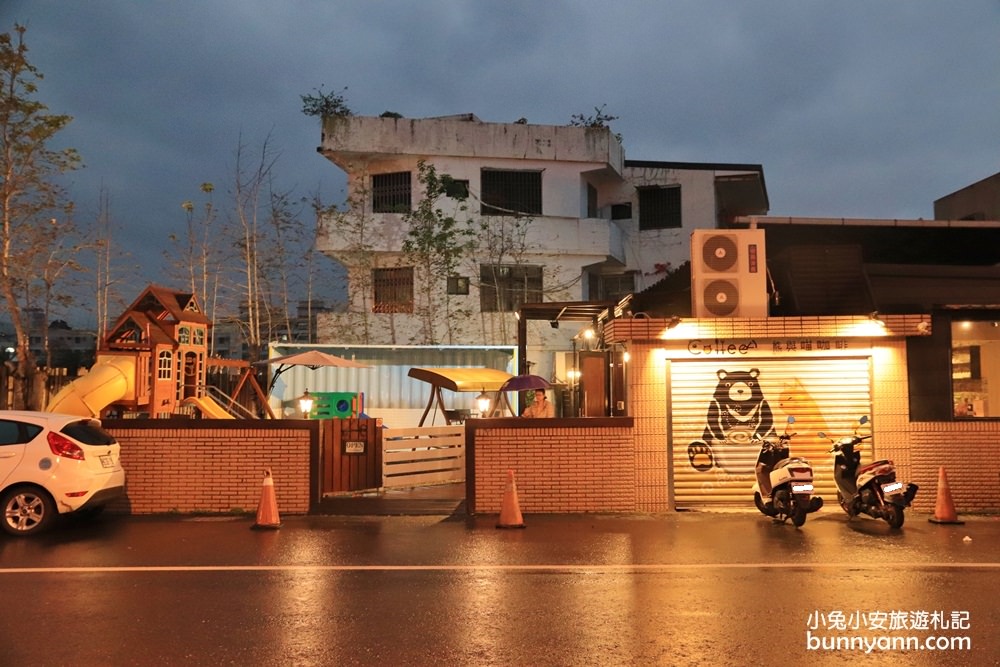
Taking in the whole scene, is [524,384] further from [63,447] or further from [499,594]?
[499,594]

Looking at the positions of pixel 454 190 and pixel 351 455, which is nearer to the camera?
pixel 351 455

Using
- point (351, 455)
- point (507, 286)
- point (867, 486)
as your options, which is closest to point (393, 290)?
point (507, 286)

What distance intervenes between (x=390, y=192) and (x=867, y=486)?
67.4 ft

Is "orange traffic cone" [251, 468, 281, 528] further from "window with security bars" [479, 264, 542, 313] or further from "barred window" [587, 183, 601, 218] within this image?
"barred window" [587, 183, 601, 218]

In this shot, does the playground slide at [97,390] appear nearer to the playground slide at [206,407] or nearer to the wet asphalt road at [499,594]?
the playground slide at [206,407]

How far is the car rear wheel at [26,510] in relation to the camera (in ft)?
34.2

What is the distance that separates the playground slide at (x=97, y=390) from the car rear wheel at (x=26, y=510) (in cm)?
421

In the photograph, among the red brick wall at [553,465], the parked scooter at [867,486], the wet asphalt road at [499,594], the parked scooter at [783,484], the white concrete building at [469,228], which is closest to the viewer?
the wet asphalt road at [499,594]

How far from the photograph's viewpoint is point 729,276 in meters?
13.1

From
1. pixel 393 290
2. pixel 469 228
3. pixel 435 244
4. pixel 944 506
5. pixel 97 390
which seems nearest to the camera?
pixel 944 506

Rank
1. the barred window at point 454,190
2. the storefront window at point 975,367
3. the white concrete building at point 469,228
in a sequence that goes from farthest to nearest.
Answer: the barred window at point 454,190 → the white concrete building at point 469,228 → the storefront window at point 975,367

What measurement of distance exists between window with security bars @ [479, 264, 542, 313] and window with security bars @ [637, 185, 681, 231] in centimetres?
527

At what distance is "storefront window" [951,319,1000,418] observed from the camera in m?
12.8

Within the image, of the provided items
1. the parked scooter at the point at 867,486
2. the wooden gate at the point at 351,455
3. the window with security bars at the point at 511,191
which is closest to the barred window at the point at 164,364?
the wooden gate at the point at 351,455
